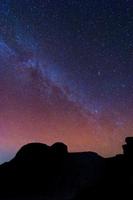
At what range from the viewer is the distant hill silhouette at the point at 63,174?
113 feet

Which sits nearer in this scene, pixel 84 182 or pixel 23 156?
pixel 84 182

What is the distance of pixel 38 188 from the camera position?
41.7 metres

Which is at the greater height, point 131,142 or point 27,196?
point 131,142

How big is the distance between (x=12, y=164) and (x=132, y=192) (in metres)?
23.1

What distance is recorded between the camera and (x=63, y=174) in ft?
144

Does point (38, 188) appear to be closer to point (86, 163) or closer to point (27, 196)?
point (27, 196)

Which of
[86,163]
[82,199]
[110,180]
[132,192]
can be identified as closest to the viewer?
[132,192]

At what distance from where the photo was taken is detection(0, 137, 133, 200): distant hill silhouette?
113 ft

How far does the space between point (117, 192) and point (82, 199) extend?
13.7 feet

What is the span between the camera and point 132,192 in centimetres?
3058

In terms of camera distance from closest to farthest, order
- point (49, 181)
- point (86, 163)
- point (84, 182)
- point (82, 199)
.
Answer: point (82, 199), point (84, 182), point (49, 181), point (86, 163)

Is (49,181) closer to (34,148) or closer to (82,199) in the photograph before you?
(34,148)

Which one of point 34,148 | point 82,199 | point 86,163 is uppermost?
point 34,148

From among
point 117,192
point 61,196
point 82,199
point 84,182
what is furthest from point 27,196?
point 117,192
